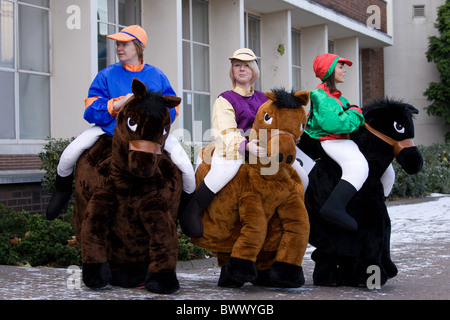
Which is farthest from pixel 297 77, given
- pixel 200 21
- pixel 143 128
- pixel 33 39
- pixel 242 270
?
pixel 143 128

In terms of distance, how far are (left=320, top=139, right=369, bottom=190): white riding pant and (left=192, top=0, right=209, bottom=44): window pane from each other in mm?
7887

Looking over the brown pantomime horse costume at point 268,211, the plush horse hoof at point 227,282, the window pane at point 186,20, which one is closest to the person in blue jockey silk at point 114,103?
the brown pantomime horse costume at point 268,211

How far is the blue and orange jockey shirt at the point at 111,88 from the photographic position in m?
3.97

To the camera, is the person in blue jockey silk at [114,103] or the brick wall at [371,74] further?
the brick wall at [371,74]

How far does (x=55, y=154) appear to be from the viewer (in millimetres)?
6988

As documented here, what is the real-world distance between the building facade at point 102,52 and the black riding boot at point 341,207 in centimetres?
201

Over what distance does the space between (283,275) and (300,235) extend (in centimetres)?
30

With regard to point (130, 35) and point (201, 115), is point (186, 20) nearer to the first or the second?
point (201, 115)

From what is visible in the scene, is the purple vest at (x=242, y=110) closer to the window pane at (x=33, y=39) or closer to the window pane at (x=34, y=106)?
the window pane at (x=34, y=106)

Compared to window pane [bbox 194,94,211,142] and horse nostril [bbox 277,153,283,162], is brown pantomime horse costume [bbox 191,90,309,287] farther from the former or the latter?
window pane [bbox 194,94,211,142]

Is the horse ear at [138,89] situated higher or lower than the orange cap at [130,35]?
lower

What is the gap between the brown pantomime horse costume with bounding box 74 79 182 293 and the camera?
3635 millimetres

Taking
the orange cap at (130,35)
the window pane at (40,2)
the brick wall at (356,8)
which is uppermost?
the brick wall at (356,8)
